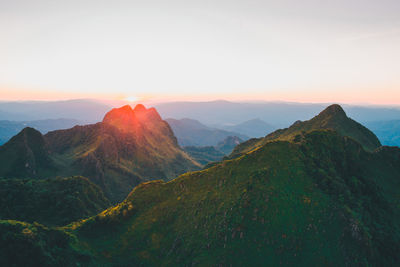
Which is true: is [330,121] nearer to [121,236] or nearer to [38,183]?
[121,236]

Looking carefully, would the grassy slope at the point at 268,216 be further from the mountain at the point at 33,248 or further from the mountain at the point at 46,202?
the mountain at the point at 46,202

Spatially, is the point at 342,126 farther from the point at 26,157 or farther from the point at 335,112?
the point at 26,157

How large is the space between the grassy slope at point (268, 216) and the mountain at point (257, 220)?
223mm

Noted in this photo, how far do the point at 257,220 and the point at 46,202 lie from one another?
9781cm

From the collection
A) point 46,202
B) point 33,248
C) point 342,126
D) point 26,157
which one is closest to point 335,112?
point 342,126

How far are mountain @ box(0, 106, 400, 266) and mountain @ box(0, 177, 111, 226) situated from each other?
4669cm

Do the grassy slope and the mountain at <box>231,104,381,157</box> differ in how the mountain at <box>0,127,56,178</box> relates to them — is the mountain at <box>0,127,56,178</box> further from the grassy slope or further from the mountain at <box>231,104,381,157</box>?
the mountain at <box>231,104,381,157</box>

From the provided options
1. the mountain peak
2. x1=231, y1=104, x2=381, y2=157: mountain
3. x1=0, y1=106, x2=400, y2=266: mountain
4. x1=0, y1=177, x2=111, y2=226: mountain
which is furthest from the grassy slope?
the mountain peak

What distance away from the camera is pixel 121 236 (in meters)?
59.0

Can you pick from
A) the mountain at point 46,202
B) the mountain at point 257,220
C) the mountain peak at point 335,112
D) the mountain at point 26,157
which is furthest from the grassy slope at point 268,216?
the mountain at point 26,157

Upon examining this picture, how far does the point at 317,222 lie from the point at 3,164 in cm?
17518

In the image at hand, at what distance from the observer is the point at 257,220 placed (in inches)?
1960

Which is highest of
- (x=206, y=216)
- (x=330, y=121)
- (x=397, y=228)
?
(x=330, y=121)

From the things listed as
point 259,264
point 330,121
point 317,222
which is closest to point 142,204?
A: point 259,264
